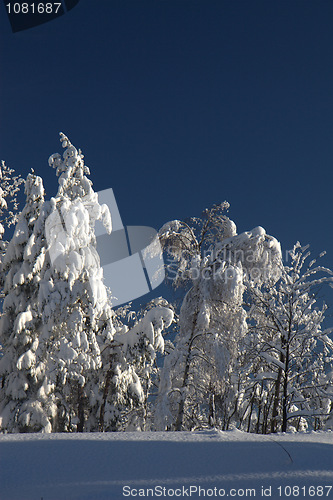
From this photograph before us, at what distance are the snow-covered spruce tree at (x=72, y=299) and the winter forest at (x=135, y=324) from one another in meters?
0.04

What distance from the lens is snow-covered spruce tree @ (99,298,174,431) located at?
45.3ft

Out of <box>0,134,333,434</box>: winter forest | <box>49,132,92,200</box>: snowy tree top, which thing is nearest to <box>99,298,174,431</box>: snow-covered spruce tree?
<box>0,134,333,434</box>: winter forest

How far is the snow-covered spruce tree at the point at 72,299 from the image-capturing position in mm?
14219

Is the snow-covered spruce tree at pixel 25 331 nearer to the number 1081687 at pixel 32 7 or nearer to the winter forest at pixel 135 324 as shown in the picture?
the winter forest at pixel 135 324

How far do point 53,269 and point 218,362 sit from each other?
6.34m

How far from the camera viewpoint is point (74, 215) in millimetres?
14086
